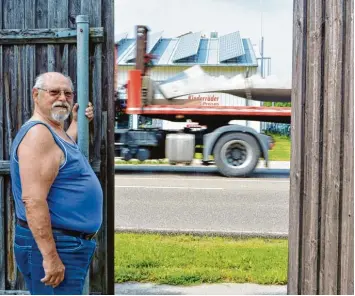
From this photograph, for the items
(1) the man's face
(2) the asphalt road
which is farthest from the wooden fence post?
(2) the asphalt road

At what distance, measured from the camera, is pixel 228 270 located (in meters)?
5.35

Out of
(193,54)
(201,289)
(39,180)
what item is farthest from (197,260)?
(193,54)

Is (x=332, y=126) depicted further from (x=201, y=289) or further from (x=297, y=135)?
(x=201, y=289)

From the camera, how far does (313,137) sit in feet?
11.0

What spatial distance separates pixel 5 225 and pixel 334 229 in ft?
6.31

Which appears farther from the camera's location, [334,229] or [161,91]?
[161,91]

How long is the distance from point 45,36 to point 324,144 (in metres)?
1.71

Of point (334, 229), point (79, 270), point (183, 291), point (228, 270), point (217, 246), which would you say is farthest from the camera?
point (217, 246)

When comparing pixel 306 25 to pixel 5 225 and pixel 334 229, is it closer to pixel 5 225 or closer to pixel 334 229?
pixel 334 229

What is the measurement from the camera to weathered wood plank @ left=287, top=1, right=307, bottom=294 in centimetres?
337

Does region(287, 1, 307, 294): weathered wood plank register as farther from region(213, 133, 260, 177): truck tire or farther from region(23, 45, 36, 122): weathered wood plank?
region(213, 133, 260, 177): truck tire

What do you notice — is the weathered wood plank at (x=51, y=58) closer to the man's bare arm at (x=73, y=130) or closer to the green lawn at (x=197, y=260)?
the man's bare arm at (x=73, y=130)

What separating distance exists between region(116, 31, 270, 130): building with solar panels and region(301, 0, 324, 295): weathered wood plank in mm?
10348

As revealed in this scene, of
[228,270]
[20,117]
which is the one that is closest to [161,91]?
[228,270]
